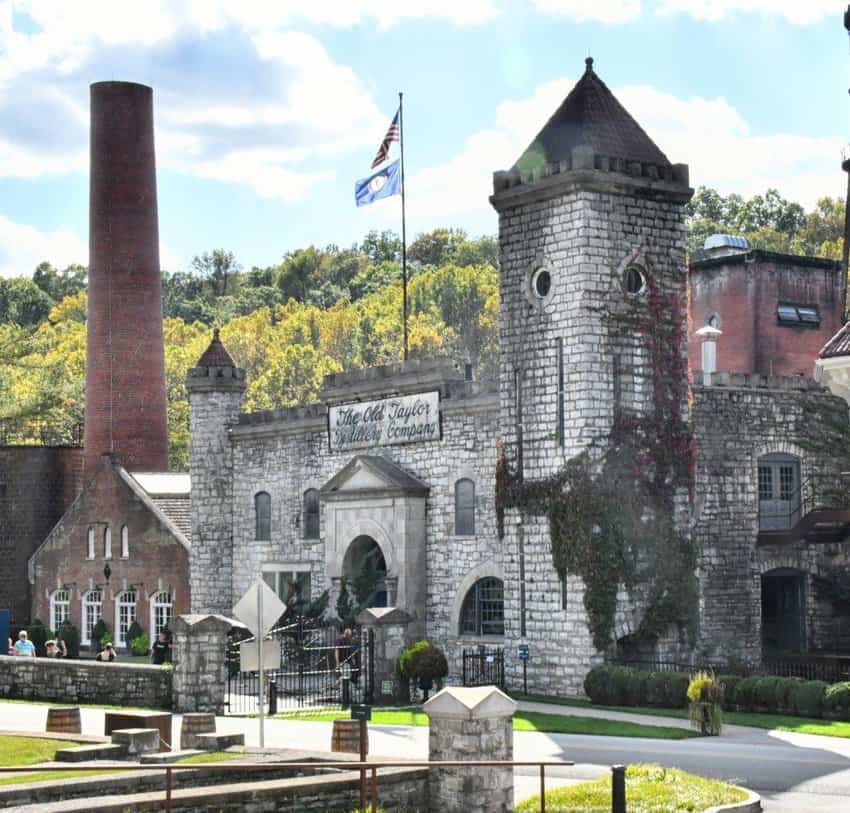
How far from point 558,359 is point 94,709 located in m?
10.9

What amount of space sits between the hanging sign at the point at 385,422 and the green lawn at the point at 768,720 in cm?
869

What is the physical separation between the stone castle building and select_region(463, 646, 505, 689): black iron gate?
0.90ft

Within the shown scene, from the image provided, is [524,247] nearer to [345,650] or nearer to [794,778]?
[345,650]

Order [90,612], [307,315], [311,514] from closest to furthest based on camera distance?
[311,514]
[90,612]
[307,315]

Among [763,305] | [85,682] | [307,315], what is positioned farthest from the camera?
[307,315]

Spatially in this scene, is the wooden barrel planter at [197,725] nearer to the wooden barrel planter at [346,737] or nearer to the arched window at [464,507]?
the wooden barrel planter at [346,737]

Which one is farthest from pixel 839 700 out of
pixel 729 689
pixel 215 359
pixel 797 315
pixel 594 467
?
pixel 215 359

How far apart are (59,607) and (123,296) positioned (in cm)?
1078

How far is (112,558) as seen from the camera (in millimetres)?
50344

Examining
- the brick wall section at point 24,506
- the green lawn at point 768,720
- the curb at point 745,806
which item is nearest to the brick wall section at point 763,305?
the green lawn at point 768,720

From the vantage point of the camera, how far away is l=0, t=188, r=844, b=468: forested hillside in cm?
8044

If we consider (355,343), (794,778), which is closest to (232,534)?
(794,778)

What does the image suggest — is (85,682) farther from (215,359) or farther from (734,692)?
(215,359)

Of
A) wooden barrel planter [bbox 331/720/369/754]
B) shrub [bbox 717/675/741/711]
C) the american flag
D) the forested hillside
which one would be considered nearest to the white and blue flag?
the american flag
